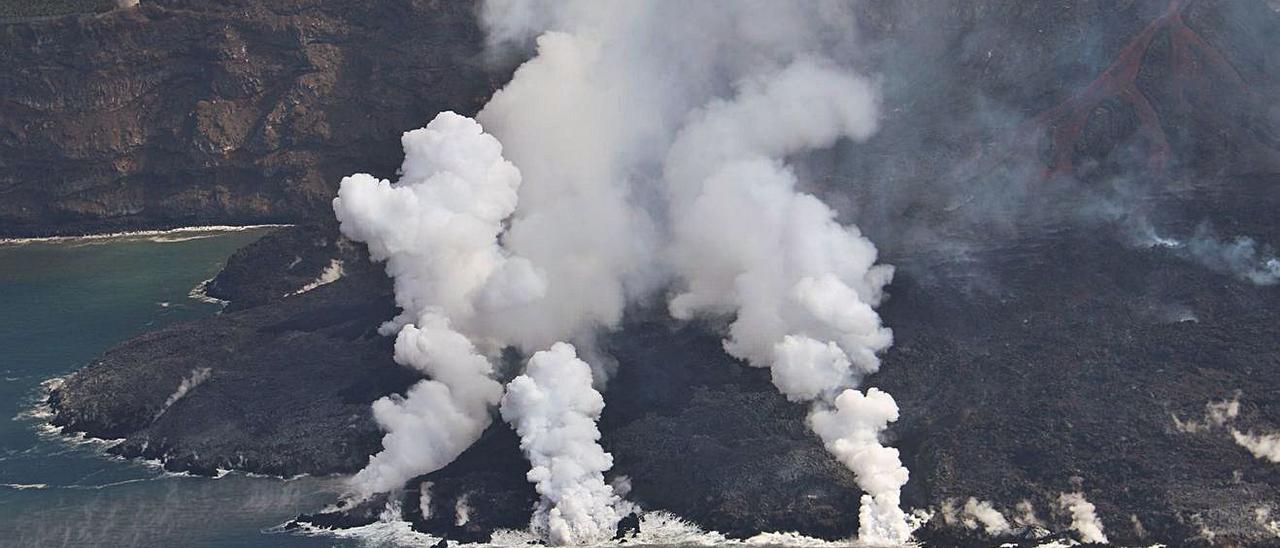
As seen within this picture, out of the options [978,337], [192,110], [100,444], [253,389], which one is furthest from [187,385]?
[192,110]

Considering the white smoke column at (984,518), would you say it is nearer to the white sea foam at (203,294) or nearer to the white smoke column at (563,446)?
the white smoke column at (563,446)

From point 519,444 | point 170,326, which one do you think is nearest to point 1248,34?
point 519,444

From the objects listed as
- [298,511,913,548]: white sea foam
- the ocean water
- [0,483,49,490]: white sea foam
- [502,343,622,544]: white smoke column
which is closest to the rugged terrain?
[298,511,913,548]: white sea foam

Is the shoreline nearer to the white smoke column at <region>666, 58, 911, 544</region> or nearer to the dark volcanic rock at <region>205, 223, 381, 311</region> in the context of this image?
the dark volcanic rock at <region>205, 223, 381, 311</region>

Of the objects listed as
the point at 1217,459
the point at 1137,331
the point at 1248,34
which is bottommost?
the point at 1217,459

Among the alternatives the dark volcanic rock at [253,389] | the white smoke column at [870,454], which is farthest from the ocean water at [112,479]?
the white smoke column at [870,454]

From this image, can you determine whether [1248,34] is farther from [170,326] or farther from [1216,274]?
[170,326]
